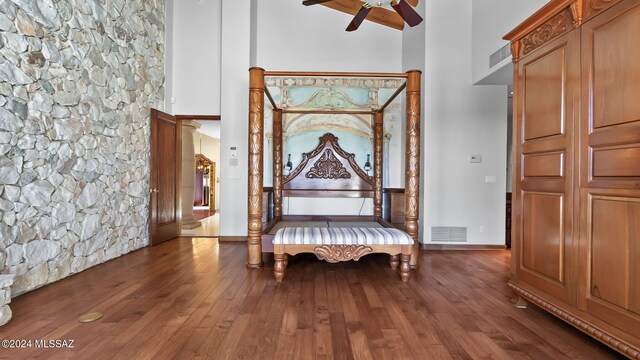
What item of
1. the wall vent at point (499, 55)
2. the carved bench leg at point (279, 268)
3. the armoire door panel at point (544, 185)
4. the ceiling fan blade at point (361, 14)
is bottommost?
the carved bench leg at point (279, 268)

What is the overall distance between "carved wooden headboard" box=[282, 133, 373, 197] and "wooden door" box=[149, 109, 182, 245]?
212 centimetres

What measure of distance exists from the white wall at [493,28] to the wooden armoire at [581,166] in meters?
1.61

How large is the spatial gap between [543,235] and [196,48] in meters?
6.13

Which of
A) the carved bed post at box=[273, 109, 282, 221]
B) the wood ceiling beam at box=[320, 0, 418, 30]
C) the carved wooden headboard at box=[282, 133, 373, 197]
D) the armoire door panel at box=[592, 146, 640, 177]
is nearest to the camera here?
the armoire door panel at box=[592, 146, 640, 177]

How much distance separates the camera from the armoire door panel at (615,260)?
69.7 inches

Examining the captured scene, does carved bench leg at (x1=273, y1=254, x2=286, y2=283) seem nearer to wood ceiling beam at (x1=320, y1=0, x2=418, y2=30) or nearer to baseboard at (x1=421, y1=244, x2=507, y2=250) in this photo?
baseboard at (x1=421, y1=244, x2=507, y2=250)

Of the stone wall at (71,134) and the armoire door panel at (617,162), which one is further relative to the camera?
the stone wall at (71,134)

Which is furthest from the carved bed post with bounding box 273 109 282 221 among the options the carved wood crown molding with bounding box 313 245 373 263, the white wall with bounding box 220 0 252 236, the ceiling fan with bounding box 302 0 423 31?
the carved wood crown molding with bounding box 313 245 373 263

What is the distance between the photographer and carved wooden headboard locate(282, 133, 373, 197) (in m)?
5.80

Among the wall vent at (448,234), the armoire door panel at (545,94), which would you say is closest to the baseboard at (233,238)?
the wall vent at (448,234)

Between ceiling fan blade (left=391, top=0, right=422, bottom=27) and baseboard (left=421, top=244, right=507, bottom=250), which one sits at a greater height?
ceiling fan blade (left=391, top=0, right=422, bottom=27)

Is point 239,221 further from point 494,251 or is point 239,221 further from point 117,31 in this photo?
point 494,251

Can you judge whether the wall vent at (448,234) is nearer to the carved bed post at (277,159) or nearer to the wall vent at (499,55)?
the wall vent at (499,55)

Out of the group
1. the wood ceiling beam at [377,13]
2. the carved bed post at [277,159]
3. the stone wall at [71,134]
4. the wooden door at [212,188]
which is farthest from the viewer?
the wooden door at [212,188]
